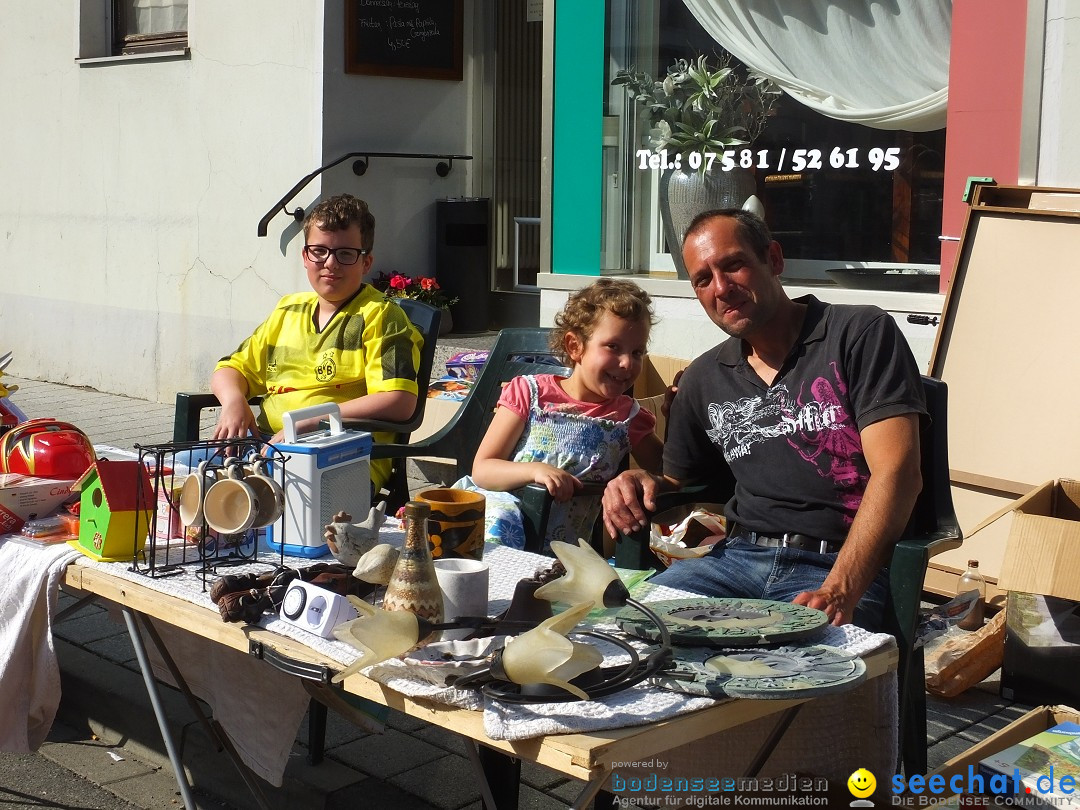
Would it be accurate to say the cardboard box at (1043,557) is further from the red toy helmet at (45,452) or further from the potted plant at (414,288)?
the potted plant at (414,288)

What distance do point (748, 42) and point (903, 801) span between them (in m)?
4.33

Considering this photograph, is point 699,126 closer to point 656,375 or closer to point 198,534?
point 656,375

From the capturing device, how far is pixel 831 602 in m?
2.48

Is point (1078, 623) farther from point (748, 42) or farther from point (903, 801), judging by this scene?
point (748, 42)

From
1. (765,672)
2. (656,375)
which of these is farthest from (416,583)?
(656,375)

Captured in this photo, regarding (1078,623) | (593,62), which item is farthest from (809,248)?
(1078,623)

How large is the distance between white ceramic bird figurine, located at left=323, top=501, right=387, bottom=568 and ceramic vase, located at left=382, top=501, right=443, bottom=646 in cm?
38

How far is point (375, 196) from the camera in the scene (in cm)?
761

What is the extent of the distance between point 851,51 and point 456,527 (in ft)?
12.5

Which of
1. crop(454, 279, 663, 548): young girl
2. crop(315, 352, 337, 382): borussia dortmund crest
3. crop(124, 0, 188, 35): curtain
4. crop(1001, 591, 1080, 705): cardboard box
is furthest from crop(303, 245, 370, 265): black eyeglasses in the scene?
crop(124, 0, 188, 35): curtain

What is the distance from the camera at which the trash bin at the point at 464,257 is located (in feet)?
25.7

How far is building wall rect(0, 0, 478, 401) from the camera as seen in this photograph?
24.9ft

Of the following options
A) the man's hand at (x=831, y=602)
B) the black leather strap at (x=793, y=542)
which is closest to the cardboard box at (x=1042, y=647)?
the black leather strap at (x=793, y=542)

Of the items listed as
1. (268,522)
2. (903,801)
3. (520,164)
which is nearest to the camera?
(903,801)
